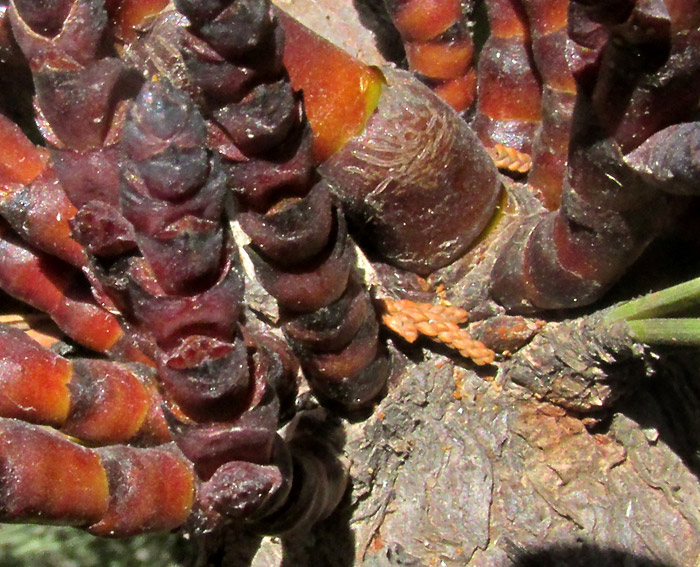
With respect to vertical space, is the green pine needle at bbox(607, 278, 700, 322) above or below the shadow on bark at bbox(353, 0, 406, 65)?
below

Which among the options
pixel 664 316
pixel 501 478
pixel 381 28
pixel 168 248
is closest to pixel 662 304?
pixel 664 316

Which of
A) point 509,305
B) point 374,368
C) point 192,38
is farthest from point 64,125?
point 509,305

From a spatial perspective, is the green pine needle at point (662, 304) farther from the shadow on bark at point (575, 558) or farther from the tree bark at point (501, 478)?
the shadow on bark at point (575, 558)

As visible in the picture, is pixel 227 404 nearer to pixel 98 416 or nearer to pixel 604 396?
pixel 98 416

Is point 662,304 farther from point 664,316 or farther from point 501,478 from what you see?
point 501,478

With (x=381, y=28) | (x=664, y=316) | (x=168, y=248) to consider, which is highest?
(x=168, y=248)

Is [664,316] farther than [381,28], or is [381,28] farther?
[381,28]

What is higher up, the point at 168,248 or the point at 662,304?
the point at 168,248

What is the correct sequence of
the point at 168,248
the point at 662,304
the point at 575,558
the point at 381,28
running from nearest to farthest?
the point at 168,248
the point at 662,304
the point at 575,558
the point at 381,28

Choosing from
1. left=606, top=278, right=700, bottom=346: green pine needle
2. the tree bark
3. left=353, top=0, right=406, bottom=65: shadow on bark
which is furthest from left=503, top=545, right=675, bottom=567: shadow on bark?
left=353, top=0, right=406, bottom=65: shadow on bark

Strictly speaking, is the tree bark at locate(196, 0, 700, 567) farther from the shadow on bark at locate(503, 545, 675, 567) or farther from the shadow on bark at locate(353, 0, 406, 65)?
the shadow on bark at locate(353, 0, 406, 65)

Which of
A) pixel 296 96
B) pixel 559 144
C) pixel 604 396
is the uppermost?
pixel 296 96
